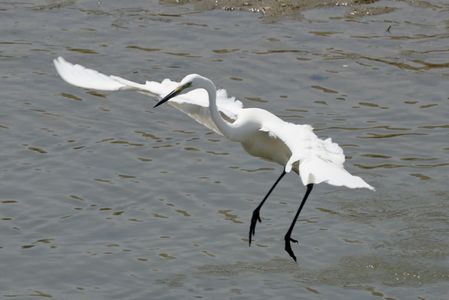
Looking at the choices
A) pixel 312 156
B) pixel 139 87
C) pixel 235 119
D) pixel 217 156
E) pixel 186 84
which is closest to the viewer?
pixel 312 156

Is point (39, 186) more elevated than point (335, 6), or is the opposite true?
point (335, 6)

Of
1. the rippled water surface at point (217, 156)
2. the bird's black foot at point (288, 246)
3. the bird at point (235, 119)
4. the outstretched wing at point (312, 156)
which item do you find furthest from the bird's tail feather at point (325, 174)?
the rippled water surface at point (217, 156)

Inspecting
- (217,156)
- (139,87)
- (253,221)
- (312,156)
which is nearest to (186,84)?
(139,87)

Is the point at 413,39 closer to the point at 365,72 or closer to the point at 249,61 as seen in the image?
the point at 365,72

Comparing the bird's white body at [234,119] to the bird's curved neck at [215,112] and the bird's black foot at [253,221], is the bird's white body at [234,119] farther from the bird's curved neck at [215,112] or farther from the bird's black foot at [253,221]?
the bird's black foot at [253,221]

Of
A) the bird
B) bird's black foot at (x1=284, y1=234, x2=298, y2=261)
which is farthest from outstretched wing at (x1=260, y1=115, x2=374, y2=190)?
bird's black foot at (x1=284, y1=234, x2=298, y2=261)

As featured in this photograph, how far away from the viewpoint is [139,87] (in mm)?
8625

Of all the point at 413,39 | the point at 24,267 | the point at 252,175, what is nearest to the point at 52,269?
the point at 24,267

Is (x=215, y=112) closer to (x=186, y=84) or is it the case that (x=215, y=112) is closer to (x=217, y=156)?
(x=186, y=84)

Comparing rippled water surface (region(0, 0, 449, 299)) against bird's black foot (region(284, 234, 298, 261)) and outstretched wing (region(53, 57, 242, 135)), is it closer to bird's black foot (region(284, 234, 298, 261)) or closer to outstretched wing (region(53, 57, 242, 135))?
bird's black foot (region(284, 234, 298, 261))

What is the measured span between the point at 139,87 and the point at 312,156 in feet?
5.92

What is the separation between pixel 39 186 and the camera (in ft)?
33.4

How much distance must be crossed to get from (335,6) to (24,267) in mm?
6442

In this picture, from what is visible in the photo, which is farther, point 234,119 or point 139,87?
point 234,119
